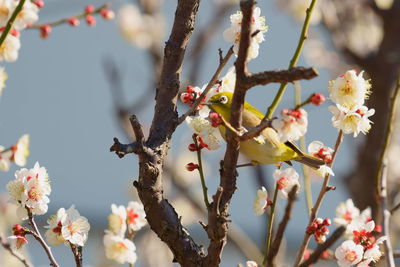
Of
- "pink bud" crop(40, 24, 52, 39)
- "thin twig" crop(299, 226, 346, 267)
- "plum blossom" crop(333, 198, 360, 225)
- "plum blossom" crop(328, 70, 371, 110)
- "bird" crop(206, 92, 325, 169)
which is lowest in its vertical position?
"thin twig" crop(299, 226, 346, 267)

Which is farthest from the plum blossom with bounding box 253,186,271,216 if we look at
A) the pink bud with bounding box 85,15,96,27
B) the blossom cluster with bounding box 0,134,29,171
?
the pink bud with bounding box 85,15,96,27

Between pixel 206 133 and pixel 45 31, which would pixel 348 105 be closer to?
pixel 206 133

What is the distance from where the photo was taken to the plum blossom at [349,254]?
141 centimetres

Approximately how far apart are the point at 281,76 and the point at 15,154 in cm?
103

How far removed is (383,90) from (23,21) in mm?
2254

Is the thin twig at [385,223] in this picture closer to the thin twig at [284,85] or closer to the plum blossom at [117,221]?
the thin twig at [284,85]

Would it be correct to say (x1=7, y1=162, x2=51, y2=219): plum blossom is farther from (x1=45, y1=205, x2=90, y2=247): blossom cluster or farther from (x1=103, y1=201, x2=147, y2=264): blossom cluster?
(x1=103, y1=201, x2=147, y2=264): blossom cluster

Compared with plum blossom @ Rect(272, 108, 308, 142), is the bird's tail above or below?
above

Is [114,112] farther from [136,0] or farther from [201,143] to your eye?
[201,143]

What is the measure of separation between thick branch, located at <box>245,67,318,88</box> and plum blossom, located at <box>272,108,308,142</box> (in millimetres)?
82

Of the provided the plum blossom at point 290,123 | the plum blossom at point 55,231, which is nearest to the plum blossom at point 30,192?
the plum blossom at point 55,231

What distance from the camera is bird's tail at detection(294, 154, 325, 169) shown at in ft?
5.34

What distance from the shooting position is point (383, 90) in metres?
3.65

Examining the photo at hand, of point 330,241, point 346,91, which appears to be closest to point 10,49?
point 346,91
